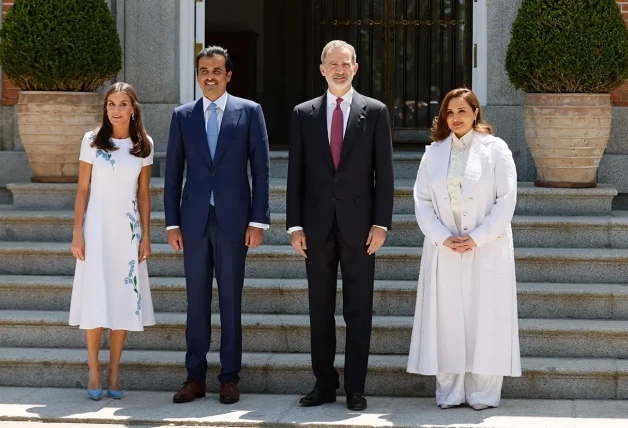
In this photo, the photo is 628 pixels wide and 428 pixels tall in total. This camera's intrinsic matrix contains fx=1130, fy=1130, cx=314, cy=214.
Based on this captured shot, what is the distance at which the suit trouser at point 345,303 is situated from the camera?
6332 mm

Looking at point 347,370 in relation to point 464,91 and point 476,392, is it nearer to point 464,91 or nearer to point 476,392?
point 476,392

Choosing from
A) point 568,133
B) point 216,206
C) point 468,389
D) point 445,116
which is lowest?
point 468,389

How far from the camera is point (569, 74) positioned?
26.3 ft

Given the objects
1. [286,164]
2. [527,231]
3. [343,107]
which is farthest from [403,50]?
[343,107]

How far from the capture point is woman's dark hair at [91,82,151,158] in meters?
6.55

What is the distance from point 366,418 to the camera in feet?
20.1

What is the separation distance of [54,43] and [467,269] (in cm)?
375

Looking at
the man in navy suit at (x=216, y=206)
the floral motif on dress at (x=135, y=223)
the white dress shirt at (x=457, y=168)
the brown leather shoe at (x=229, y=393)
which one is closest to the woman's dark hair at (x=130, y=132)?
the man in navy suit at (x=216, y=206)

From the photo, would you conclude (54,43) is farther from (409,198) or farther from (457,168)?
(457,168)

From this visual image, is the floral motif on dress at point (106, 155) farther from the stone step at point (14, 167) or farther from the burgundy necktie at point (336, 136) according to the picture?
the stone step at point (14, 167)

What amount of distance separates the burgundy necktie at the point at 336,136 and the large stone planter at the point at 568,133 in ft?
7.65

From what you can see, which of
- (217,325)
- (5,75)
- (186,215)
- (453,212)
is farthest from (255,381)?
(5,75)

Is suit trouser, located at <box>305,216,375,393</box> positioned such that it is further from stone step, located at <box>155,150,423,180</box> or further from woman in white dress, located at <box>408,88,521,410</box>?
stone step, located at <box>155,150,423,180</box>

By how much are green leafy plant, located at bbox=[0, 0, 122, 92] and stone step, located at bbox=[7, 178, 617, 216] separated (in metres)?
0.79
